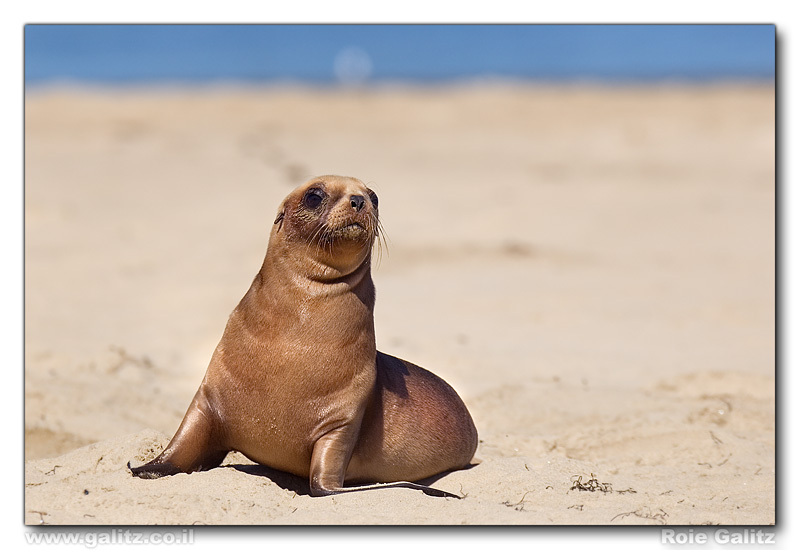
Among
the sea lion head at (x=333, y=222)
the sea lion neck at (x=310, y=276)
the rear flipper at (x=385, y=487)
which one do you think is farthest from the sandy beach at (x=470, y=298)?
the sea lion head at (x=333, y=222)

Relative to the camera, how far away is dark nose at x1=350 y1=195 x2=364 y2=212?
4.58 meters

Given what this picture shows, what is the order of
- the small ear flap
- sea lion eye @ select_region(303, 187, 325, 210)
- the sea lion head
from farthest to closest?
1. the small ear flap
2. sea lion eye @ select_region(303, 187, 325, 210)
3. the sea lion head

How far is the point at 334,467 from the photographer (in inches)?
179

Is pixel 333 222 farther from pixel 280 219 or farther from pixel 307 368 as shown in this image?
pixel 307 368

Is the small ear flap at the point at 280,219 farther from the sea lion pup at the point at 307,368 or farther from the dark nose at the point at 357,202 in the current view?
the dark nose at the point at 357,202

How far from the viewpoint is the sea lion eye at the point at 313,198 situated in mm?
4685

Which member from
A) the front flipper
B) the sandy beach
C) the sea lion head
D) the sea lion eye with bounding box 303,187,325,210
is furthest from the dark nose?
the sandy beach

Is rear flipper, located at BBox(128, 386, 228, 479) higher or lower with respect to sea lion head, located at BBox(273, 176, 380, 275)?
lower

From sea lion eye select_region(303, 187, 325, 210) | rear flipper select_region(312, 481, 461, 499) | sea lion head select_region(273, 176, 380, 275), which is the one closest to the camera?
rear flipper select_region(312, 481, 461, 499)

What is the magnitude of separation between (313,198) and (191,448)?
1.19 m

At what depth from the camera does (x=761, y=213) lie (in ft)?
46.5

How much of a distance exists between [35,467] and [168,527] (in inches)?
41.4

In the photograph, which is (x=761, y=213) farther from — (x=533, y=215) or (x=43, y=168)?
A: (x=43, y=168)

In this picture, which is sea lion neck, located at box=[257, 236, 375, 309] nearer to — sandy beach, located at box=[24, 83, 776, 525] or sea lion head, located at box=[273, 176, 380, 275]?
sea lion head, located at box=[273, 176, 380, 275]
